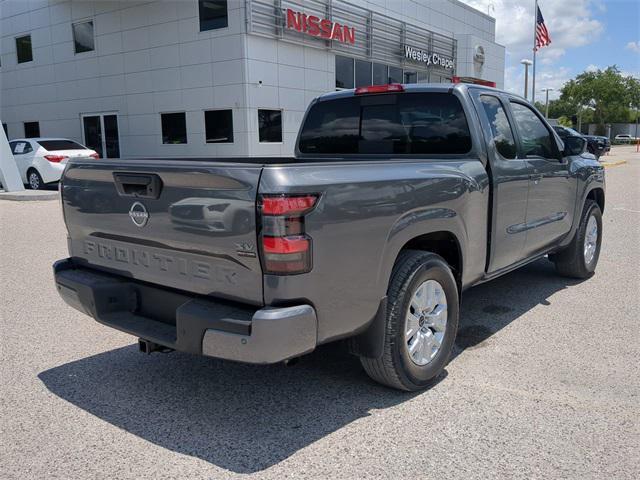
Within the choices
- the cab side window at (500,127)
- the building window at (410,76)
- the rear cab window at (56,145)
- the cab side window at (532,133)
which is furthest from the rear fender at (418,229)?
the building window at (410,76)

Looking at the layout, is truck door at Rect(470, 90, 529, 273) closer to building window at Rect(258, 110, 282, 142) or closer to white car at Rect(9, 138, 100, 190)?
white car at Rect(9, 138, 100, 190)

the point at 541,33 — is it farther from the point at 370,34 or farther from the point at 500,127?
the point at 500,127

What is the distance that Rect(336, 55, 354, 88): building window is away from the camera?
874 inches

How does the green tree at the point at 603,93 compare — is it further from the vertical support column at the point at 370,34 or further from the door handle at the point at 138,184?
the door handle at the point at 138,184

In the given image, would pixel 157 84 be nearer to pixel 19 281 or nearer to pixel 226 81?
pixel 226 81

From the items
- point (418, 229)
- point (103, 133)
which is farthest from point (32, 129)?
point (418, 229)

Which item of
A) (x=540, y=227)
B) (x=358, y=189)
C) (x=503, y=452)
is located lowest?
(x=503, y=452)

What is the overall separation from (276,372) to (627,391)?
2259 millimetres

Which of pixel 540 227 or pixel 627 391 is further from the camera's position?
pixel 540 227

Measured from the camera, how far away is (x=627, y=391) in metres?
3.70

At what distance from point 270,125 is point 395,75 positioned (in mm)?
8306

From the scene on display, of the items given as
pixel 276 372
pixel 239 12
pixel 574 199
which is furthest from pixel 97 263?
pixel 239 12

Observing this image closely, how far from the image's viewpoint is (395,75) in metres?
25.6

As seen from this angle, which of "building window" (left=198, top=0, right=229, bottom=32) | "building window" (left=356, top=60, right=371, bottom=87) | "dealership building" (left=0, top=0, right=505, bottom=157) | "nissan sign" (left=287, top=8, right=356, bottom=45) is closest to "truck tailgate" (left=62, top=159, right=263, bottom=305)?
"dealership building" (left=0, top=0, right=505, bottom=157)
